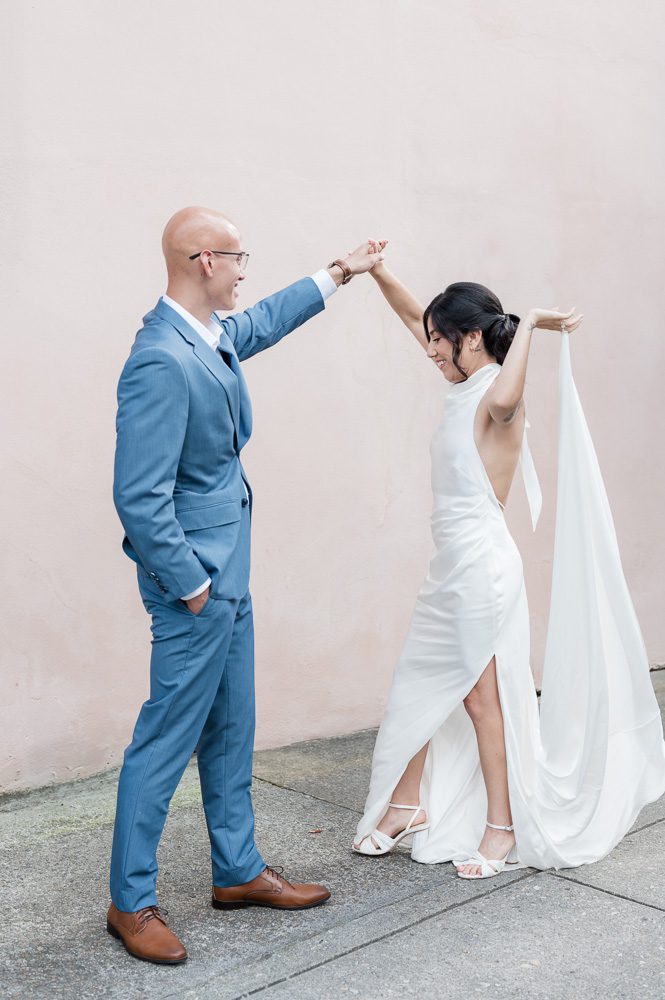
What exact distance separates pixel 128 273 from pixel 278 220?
73 centimetres

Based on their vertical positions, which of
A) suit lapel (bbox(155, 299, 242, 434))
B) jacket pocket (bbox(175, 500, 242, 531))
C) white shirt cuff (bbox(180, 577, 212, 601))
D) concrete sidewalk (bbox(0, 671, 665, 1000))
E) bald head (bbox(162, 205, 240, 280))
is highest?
bald head (bbox(162, 205, 240, 280))

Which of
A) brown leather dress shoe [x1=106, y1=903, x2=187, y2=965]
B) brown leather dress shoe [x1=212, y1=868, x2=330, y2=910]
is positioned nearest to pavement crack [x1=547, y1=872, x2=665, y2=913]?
brown leather dress shoe [x1=212, y1=868, x2=330, y2=910]

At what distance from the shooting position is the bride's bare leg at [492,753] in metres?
3.60

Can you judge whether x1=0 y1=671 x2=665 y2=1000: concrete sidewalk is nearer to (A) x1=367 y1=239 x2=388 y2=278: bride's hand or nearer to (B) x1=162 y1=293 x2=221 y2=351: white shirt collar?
(B) x1=162 y1=293 x2=221 y2=351: white shirt collar

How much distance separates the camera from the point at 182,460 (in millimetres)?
3014

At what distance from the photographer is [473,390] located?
11.9 feet

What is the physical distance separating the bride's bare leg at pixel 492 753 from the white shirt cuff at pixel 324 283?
49.1 inches

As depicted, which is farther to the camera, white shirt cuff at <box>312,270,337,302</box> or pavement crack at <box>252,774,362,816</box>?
pavement crack at <box>252,774,362,816</box>

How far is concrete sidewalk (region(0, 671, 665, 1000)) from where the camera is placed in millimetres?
2865

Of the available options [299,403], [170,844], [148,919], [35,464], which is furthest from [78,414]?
[148,919]

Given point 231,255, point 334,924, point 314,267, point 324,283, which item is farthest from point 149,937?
point 314,267

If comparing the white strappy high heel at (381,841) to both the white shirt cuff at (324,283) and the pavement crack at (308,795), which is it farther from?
the white shirt cuff at (324,283)

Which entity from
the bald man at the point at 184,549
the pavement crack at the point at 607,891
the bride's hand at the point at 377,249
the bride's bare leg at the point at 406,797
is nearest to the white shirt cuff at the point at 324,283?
the bride's hand at the point at 377,249

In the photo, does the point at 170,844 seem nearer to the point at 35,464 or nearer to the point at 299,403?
the point at 35,464
